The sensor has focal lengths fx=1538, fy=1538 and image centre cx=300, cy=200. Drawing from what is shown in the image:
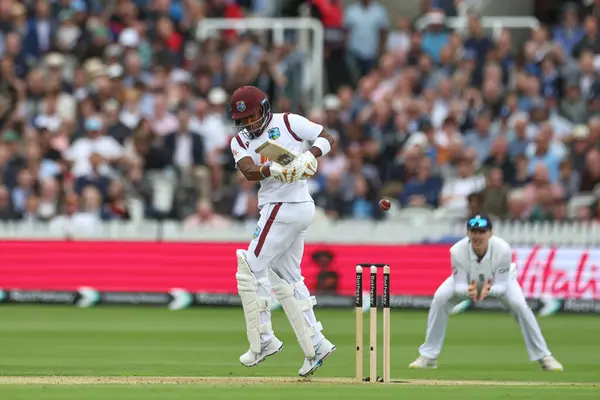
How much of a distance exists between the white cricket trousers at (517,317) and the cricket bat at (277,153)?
98.8 inches

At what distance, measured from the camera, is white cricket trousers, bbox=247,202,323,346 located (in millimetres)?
11844

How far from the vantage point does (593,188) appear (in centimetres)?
2100

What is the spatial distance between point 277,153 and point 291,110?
38.1 ft

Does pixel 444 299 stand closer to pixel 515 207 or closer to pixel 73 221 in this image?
pixel 515 207

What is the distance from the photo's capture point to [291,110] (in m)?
23.2

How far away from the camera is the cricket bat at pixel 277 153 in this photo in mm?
11586

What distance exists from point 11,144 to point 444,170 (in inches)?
246

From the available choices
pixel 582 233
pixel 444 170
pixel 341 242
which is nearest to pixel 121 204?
pixel 341 242

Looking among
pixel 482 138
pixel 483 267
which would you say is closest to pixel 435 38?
pixel 482 138

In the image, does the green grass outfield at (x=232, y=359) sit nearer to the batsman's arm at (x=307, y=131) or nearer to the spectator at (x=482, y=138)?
the batsman's arm at (x=307, y=131)

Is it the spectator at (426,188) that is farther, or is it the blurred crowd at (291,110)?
the blurred crowd at (291,110)

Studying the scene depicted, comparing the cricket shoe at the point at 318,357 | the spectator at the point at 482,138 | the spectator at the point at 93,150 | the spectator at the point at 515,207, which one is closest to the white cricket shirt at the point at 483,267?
the cricket shoe at the point at 318,357

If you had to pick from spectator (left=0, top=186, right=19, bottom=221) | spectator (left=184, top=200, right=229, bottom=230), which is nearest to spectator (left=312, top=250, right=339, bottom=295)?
spectator (left=184, top=200, right=229, bottom=230)

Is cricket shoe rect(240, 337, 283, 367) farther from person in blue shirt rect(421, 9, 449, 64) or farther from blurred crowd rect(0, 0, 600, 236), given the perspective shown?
person in blue shirt rect(421, 9, 449, 64)
